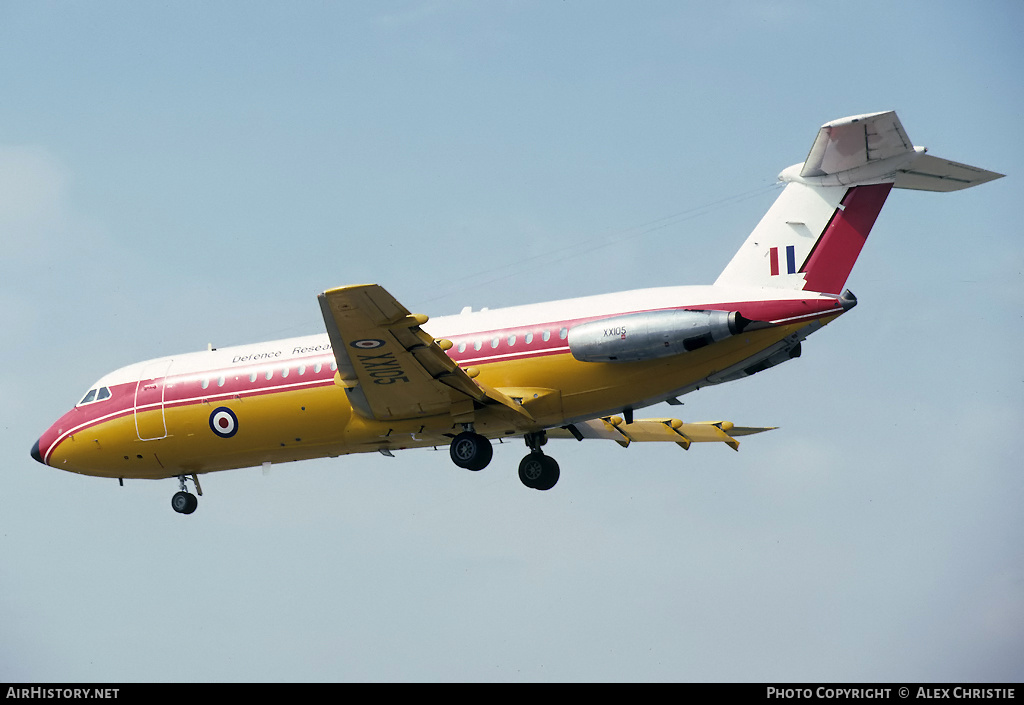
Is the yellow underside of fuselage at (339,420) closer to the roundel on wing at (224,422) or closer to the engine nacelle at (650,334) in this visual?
the roundel on wing at (224,422)

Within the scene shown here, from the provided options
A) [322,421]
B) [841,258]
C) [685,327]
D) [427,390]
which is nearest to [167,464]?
[322,421]

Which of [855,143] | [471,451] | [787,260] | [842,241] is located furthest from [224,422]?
[855,143]

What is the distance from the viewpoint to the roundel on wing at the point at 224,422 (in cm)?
3775

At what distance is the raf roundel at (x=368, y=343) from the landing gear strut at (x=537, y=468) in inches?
273

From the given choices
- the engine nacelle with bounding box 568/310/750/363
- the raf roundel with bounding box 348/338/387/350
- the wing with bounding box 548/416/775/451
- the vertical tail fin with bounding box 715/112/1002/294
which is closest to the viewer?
the vertical tail fin with bounding box 715/112/1002/294

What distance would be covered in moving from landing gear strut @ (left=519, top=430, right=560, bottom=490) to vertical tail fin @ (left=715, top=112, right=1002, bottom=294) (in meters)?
7.54

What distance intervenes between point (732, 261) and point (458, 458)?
8.20 m

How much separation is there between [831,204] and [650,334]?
5290mm

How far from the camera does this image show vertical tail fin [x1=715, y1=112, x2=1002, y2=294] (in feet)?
105

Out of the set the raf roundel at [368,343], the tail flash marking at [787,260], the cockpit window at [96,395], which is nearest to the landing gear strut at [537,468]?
the raf roundel at [368,343]

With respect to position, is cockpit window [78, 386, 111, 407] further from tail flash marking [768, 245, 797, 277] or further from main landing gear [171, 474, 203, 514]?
tail flash marking [768, 245, 797, 277]

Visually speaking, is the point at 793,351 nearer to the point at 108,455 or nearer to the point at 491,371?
the point at 491,371

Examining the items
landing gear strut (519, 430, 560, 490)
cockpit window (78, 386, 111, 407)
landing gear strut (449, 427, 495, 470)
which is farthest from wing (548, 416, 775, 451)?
cockpit window (78, 386, 111, 407)
